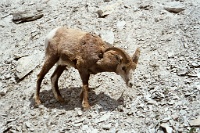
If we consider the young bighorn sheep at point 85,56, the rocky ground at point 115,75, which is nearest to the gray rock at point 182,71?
the rocky ground at point 115,75

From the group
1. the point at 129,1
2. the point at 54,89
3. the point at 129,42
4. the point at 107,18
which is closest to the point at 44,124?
the point at 54,89

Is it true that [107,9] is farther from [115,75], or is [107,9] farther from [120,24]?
[115,75]

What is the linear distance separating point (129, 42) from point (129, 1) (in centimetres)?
233

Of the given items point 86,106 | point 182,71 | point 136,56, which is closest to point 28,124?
point 86,106

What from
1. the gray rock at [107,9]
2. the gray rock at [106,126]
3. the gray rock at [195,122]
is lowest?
the gray rock at [106,126]

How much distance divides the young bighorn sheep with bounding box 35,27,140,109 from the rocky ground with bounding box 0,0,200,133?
1.65 ft

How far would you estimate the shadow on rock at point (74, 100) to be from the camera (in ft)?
24.8

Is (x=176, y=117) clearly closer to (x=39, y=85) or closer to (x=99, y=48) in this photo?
(x=99, y=48)

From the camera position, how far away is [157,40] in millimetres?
9297

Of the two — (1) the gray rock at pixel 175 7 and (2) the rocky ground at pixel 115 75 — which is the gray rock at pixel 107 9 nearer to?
(2) the rocky ground at pixel 115 75

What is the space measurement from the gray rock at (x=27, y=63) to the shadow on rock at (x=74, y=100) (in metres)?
1.04

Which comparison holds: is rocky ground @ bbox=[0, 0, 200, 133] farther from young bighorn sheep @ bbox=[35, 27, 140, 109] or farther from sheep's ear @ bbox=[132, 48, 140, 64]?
sheep's ear @ bbox=[132, 48, 140, 64]

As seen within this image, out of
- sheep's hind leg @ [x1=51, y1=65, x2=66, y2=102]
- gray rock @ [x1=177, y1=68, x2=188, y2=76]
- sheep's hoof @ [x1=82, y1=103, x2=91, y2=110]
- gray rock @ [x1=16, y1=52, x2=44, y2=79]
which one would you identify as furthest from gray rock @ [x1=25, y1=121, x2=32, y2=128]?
gray rock @ [x1=177, y1=68, x2=188, y2=76]

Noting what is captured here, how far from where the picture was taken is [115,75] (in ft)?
27.8
